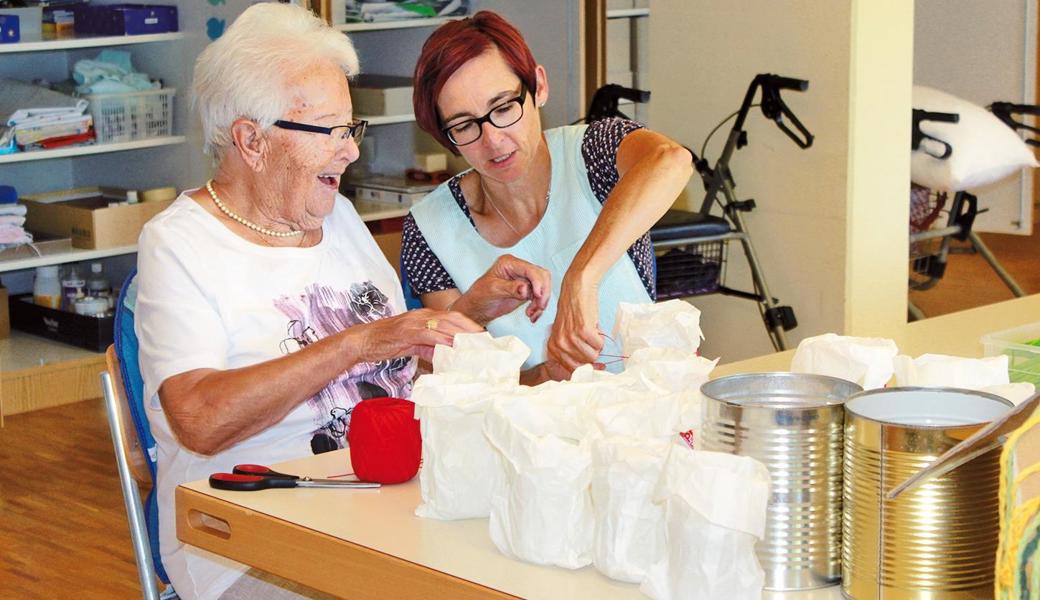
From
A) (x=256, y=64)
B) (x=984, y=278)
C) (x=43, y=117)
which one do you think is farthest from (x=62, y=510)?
(x=984, y=278)

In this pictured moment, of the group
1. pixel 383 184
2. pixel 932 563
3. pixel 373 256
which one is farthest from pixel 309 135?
pixel 383 184

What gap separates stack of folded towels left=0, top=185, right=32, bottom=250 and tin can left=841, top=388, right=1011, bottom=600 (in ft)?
12.5

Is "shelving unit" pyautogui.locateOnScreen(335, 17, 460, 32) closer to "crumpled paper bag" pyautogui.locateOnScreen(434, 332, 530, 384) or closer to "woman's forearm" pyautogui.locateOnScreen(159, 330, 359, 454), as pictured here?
"woman's forearm" pyautogui.locateOnScreen(159, 330, 359, 454)

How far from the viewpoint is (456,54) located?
6.95 ft

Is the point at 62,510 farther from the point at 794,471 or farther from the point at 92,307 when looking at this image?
the point at 794,471

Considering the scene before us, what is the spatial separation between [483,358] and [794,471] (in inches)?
14.4

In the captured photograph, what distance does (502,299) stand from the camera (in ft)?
6.66

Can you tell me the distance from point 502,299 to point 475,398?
2.40 ft

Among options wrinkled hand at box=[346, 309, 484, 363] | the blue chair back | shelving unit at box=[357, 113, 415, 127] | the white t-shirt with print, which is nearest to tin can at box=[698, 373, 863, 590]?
wrinkled hand at box=[346, 309, 484, 363]

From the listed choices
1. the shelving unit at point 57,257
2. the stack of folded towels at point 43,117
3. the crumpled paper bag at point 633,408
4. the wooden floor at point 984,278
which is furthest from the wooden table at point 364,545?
the wooden floor at point 984,278

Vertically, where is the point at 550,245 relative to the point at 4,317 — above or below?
above

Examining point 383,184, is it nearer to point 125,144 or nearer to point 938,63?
point 125,144

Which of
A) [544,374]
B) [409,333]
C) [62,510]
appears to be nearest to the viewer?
[409,333]

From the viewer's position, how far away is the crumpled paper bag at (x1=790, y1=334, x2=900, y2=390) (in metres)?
1.36
